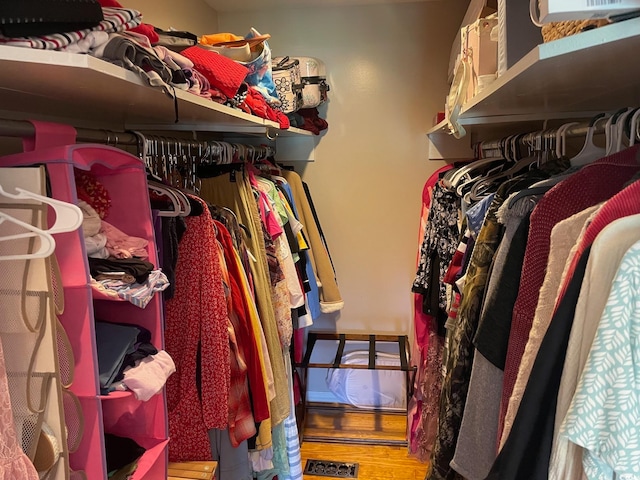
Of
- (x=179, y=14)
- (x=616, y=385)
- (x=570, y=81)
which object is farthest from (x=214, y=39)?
(x=616, y=385)

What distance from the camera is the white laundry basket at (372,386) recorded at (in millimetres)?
2945

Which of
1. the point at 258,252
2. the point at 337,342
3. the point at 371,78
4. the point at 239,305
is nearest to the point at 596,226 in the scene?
the point at 239,305

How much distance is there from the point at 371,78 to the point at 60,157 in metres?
2.19

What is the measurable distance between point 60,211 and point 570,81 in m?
0.95

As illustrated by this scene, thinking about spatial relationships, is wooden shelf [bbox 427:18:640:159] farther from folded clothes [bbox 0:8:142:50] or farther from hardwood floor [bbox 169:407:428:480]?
hardwood floor [bbox 169:407:428:480]

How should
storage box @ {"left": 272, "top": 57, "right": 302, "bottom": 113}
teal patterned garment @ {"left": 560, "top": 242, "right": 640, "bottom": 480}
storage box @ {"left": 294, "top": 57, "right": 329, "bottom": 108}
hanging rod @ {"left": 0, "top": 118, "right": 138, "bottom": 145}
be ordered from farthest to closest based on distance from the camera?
storage box @ {"left": 294, "top": 57, "right": 329, "bottom": 108} < storage box @ {"left": 272, "top": 57, "right": 302, "bottom": 113} < hanging rod @ {"left": 0, "top": 118, "right": 138, "bottom": 145} < teal patterned garment @ {"left": 560, "top": 242, "right": 640, "bottom": 480}

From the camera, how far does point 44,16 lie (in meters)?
0.71

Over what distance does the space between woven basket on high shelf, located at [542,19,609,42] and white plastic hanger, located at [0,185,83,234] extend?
79 cm

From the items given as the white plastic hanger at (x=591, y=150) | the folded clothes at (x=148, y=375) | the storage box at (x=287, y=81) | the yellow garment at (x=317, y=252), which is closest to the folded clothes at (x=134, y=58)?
the folded clothes at (x=148, y=375)

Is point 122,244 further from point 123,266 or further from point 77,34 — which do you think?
point 77,34

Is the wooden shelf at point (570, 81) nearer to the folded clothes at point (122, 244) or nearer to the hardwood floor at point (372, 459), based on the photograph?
the folded clothes at point (122, 244)

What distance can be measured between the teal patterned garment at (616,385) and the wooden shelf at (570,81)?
0.29 metres

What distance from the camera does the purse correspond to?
0.68 metres

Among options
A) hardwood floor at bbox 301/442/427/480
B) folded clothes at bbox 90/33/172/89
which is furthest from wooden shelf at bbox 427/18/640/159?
hardwood floor at bbox 301/442/427/480
